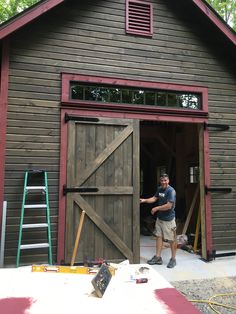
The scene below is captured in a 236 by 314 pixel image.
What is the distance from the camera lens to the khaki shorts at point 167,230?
5.34 m

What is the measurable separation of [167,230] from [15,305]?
13.4 feet

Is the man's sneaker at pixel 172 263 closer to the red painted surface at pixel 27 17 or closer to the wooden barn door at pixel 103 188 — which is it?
the wooden barn door at pixel 103 188

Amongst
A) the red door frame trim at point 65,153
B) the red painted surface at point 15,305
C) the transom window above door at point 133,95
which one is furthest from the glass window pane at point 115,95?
the red painted surface at point 15,305

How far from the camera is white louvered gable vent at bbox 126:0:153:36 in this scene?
5.74 meters

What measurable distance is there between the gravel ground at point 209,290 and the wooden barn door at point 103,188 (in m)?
1.11

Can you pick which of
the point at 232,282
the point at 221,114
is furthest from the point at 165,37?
the point at 232,282

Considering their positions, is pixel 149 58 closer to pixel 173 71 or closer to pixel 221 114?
pixel 173 71

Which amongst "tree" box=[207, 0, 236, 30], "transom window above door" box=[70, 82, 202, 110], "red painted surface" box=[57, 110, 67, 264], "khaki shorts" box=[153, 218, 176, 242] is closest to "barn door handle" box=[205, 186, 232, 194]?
"khaki shorts" box=[153, 218, 176, 242]

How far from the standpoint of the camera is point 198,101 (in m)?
6.12

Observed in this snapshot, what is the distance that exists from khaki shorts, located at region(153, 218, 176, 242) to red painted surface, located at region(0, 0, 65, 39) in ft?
13.2

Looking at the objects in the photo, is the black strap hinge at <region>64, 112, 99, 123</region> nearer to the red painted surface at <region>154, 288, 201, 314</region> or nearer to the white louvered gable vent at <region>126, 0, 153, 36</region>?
the white louvered gable vent at <region>126, 0, 153, 36</region>

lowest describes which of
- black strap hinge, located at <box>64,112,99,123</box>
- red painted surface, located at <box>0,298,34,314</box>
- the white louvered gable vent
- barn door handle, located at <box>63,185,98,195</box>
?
red painted surface, located at <box>0,298,34,314</box>

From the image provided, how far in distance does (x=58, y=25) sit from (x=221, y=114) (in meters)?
3.54

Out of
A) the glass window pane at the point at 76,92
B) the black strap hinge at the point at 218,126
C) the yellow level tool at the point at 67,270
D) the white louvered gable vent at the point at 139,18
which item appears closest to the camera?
the yellow level tool at the point at 67,270
